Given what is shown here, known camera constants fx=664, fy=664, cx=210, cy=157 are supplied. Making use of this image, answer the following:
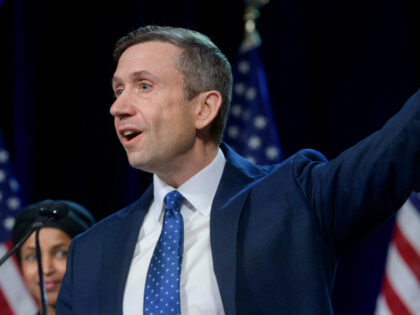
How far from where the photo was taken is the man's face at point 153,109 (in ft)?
6.16

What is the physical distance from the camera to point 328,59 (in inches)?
155

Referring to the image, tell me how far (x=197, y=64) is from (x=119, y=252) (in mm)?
617

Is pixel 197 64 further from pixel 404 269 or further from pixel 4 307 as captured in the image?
pixel 4 307

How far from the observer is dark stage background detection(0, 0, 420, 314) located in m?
3.85

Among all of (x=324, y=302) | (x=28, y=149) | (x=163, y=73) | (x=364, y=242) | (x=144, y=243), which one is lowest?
(x=364, y=242)

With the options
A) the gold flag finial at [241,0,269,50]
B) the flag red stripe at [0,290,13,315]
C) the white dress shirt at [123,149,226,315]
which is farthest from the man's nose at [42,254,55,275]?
the gold flag finial at [241,0,269,50]

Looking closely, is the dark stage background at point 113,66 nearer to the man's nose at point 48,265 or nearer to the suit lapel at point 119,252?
the man's nose at point 48,265

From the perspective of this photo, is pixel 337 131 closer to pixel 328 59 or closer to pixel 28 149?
pixel 328 59

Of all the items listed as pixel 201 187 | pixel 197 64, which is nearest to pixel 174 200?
pixel 201 187

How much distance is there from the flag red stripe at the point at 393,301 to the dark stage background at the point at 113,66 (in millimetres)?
900

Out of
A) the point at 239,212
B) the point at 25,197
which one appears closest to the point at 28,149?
the point at 25,197

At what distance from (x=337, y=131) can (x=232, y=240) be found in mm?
2352

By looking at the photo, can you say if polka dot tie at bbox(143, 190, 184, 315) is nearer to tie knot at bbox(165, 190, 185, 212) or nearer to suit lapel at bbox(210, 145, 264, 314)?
tie knot at bbox(165, 190, 185, 212)

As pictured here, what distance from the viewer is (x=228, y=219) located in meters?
1.71
